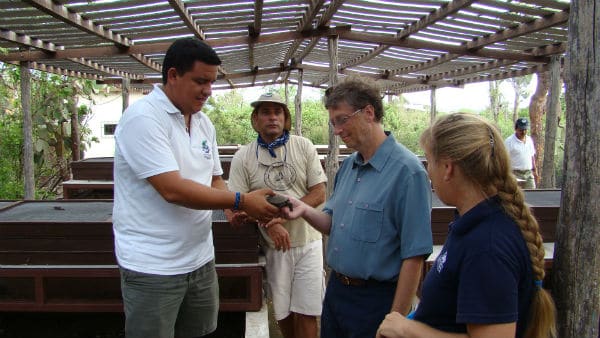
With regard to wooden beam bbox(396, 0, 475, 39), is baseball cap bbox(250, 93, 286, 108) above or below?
below

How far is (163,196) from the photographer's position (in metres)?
1.99

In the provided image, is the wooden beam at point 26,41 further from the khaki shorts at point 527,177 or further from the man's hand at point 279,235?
the khaki shorts at point 527,177

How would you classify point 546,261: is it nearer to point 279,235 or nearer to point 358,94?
point 279,235

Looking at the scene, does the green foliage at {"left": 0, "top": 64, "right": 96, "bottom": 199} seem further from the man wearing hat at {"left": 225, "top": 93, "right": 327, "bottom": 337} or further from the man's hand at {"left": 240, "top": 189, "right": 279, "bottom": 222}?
the man's hand at {"left": 240, "top": 189, "right": 279, "bottom": 222}

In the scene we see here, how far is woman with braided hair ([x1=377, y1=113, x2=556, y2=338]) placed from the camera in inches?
45.3

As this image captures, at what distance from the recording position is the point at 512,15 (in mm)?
5117

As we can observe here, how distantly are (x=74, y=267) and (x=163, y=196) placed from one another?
1.51 metres

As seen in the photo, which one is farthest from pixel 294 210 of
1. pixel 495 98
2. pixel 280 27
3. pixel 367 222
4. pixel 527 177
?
pixel 495 98

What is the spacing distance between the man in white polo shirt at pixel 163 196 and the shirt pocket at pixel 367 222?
56 centimetres

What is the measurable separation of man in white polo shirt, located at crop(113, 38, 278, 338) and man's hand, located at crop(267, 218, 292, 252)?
71cm

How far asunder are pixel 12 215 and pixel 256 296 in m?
2.15

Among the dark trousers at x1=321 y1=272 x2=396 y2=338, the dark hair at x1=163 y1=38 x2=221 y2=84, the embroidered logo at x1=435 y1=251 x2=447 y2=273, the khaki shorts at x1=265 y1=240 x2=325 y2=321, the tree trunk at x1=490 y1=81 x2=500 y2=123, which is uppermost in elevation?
the tree trunk at x1=490 y1=81 x2=500 y2=123

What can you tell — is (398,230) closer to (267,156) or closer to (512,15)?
(267,156)

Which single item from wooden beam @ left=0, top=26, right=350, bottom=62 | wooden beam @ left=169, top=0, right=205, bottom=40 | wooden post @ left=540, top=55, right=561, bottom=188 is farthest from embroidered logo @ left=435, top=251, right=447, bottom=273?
wooden post @ left=540, top=55, right=561, bottom=188
